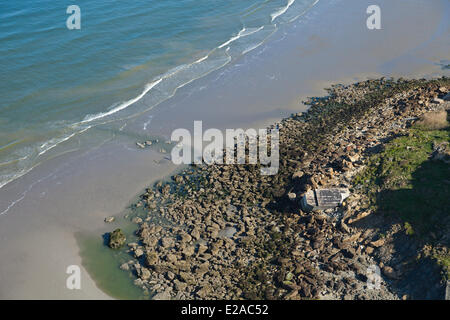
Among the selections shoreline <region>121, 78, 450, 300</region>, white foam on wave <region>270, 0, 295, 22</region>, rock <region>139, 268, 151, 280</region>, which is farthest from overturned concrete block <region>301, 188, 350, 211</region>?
white foam on wave <region>270, 0, 295, 22</region>

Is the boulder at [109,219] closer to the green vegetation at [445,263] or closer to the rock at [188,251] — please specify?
the rock at [188,251]

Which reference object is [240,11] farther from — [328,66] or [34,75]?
[34,75]

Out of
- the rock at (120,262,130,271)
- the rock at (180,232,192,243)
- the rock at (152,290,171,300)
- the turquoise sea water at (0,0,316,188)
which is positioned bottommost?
the rock at (152,290,171,300)

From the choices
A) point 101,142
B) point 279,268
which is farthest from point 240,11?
point 279,268

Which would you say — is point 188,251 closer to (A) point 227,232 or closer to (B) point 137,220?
(A) point 227,232

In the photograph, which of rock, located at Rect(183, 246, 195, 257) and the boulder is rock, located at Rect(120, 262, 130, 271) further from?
the boulder

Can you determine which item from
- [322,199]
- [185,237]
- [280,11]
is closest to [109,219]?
[185,237]
